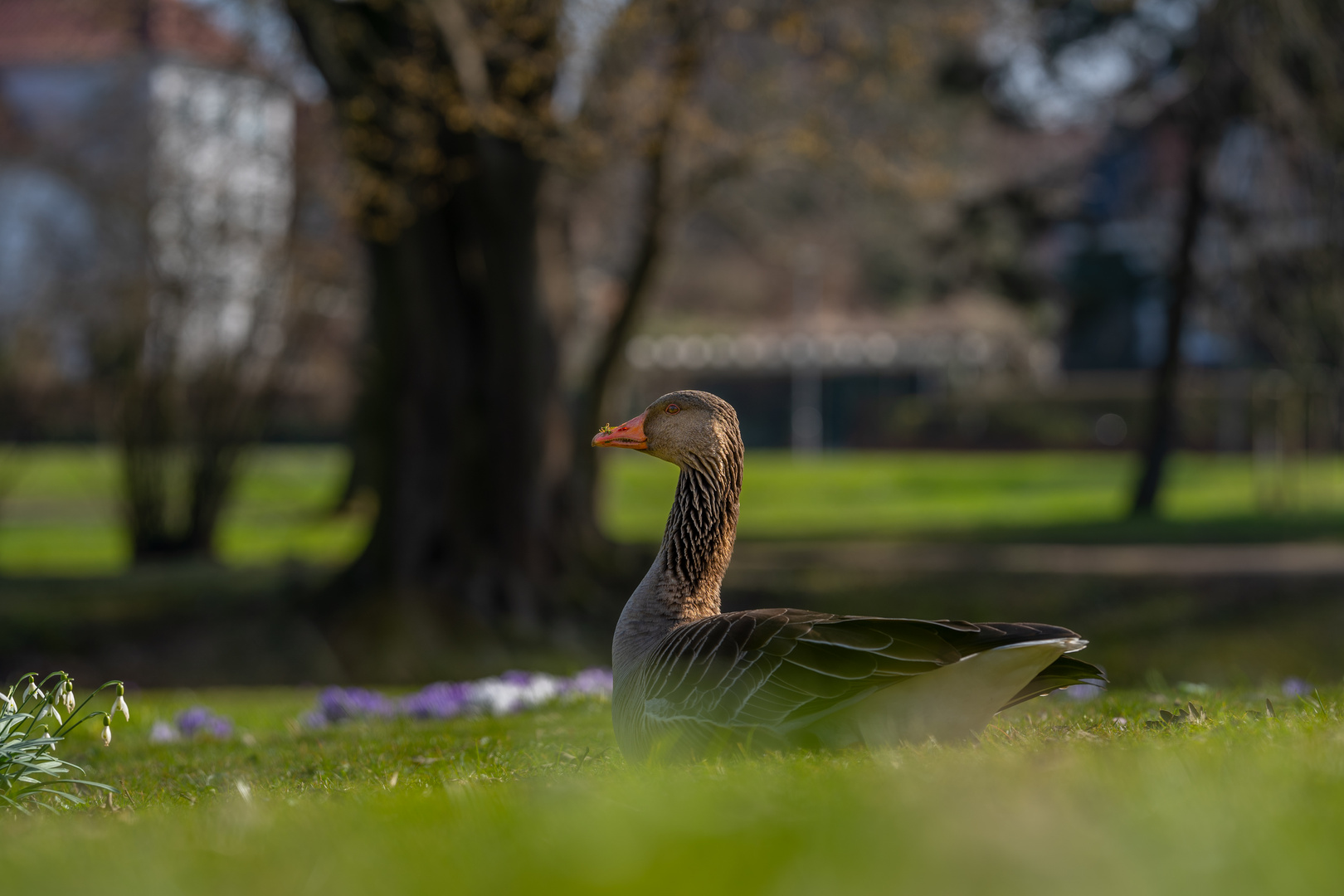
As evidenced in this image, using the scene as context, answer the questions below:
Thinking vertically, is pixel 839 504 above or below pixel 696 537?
below

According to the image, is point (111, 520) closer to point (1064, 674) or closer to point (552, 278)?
point (552, 278)

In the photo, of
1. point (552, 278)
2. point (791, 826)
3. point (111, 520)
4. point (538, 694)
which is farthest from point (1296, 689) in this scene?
point (111, 520)

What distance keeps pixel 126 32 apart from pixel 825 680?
14911mm

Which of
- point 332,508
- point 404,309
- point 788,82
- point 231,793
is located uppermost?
point 788,82

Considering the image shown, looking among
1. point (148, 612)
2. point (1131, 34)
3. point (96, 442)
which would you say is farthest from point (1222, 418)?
point (148, 612)

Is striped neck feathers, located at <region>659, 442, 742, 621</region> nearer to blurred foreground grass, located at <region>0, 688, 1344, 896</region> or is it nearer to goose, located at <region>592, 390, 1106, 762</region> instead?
goose, located at <region>592, 390, 1106, 762</region>

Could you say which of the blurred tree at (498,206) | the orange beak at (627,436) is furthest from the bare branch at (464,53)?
the orange beak at (627,436)

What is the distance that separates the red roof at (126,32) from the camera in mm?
14797

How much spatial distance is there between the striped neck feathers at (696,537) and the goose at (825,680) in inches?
8.5

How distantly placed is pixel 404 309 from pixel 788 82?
676cm

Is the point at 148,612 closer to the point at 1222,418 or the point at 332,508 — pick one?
the point at 332,508

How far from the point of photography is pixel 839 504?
27953 mm

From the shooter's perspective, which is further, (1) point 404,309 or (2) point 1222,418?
(2) point 1222,418

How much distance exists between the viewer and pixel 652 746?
377 cm
